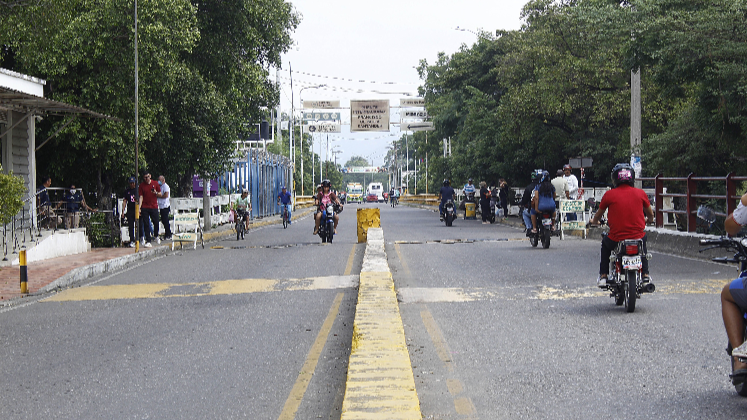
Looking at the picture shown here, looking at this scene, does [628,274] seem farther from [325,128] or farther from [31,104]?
[325,128]

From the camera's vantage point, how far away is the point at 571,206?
22750 mm

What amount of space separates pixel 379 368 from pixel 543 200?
44.3ft

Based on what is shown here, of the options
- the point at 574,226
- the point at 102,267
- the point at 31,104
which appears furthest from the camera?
the point at 574,226

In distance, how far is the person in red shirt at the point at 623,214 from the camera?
10.2 m

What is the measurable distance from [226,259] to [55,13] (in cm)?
634

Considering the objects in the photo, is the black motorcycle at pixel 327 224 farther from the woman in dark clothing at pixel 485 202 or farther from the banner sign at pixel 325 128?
the banner sign at pixel 325 128

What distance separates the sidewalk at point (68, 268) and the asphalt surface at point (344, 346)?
63cm

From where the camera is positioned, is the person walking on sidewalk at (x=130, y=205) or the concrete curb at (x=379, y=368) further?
the person walking on sidewalk at (x=130, y=205)

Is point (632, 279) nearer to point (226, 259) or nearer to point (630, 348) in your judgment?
point (630, 348)

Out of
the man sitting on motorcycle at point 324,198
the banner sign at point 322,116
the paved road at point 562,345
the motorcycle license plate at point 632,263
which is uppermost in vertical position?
the banner sign at point 322,116

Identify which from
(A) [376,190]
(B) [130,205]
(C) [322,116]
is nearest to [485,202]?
(B) [130,205]

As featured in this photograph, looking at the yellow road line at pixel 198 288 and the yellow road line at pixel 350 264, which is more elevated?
the yellow road line at pixel 350 264

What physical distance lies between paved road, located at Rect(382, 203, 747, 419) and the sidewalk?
563cm

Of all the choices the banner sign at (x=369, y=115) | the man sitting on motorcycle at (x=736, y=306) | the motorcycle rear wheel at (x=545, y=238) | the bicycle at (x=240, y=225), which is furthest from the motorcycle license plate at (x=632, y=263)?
the banner sign at (x=369, y=115)
